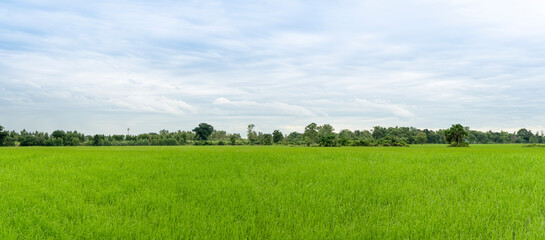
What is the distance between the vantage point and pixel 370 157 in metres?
17.1

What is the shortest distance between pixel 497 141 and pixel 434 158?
166 m

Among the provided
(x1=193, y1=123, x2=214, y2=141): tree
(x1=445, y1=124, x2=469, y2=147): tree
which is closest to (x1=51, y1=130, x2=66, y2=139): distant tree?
(x1=193, y1=123, x2=214, y2=141): tree

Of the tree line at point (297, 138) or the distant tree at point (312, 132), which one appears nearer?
the tree line at point (297, 138)

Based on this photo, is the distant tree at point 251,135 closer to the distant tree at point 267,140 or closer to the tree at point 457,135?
the distant tree at point 267,140

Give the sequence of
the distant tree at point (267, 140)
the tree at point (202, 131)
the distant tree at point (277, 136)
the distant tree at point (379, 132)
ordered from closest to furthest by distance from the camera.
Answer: the distant tree at point (267, 140)
the distant tree at point (277, 136)
the distant tree at point (379, 132)
the tree at point (202, 131)

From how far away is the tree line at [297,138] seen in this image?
77.6 metres

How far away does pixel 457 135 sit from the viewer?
65.8m

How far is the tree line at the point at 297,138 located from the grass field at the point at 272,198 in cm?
6284

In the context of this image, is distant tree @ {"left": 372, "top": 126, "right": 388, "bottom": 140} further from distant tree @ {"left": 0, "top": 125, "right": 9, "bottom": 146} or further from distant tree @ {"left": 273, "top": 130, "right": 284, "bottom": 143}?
distant tree @ {"left": 0, "top": 125, "right": 9, "bottom": 146}

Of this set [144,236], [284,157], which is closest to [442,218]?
[144,236]

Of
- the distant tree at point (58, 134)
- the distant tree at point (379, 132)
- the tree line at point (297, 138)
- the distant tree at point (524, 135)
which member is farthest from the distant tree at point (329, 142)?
the distant tree at point (524, 135)

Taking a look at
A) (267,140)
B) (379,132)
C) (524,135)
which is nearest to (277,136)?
(267,140)

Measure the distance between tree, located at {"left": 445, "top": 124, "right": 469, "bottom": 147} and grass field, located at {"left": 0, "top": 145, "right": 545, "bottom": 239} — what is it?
5661 centimetres

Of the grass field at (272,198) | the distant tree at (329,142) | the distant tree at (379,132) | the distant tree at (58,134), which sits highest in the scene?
the distant tree at (379,132)
